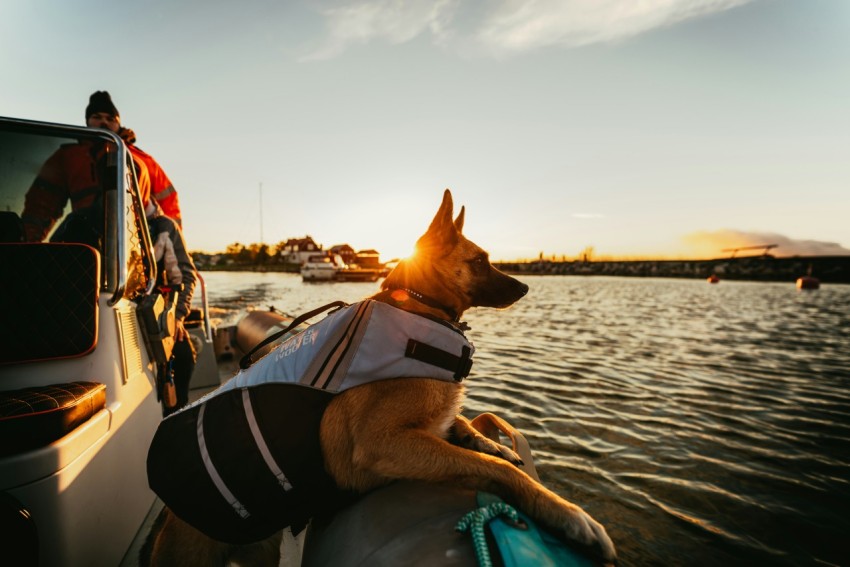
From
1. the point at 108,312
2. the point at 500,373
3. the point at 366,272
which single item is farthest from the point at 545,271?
the point at 108,312

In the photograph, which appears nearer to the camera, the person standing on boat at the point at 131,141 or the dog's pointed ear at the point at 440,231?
the dog's pointed ear at the point at 440,231

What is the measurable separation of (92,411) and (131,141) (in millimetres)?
3641

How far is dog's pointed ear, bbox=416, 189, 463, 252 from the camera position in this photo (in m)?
2.73

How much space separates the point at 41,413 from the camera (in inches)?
57.2

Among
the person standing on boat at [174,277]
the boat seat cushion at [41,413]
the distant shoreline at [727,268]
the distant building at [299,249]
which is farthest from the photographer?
the distant building at [299,249]

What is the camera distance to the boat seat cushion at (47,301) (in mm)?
1799

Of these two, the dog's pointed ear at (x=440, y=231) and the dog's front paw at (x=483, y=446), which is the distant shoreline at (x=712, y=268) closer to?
the dog's pointed ear at (x=440, y=231)

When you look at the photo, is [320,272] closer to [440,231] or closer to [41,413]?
[440,231]

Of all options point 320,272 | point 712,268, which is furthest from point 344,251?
point 712,268

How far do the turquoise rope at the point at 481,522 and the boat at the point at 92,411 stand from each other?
0.12ft

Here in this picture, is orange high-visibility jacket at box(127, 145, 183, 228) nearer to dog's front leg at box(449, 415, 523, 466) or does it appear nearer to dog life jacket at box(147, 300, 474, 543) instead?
dog life jacket at box(147, 300, 474, 543)

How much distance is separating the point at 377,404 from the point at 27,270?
197 centimetres

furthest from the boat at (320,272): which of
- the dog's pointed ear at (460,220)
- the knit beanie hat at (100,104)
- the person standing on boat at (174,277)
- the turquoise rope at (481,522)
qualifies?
the turquoise rope at (481,522)

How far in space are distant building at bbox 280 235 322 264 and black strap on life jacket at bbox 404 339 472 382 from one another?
11731cm
